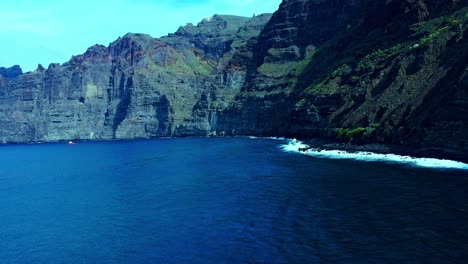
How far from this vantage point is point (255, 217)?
2495 inches

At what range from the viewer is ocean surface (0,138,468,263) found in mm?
47938

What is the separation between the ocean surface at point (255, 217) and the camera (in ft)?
157

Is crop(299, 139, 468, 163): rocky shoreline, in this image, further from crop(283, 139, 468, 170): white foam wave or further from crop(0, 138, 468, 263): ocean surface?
crop(0, 138, 468, 263): ocean surface

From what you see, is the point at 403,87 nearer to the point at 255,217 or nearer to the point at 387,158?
the point at 387,158

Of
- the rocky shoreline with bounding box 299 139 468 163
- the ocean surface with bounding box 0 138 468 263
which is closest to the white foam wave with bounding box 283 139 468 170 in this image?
the ocean surface with bounding box 0 138 468 263

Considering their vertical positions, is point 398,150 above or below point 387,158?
above

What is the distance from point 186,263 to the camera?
152 feet

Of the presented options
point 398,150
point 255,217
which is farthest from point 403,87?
point 255,217

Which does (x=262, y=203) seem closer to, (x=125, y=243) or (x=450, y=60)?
(x=125, y=243)

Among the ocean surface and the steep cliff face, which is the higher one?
the steep cliff face

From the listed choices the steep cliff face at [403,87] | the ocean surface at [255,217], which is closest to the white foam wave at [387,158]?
the ocean surface at [255,217]

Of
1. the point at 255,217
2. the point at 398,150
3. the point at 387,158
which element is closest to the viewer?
the point at 255,217

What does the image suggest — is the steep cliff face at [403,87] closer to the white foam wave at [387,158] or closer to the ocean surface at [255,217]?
the white foam wave at [387,158]

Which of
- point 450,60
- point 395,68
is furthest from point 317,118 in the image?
point 450,60
